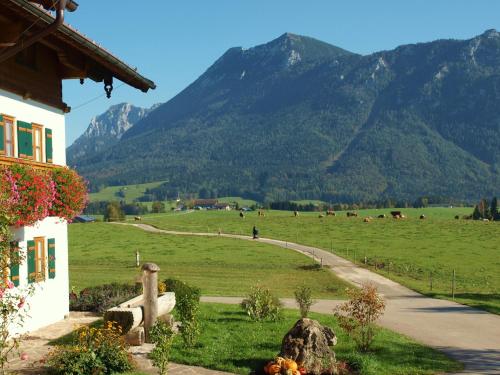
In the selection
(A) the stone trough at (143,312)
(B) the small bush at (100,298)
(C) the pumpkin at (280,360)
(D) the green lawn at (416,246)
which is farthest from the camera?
(D) the green lawn at (416,246)

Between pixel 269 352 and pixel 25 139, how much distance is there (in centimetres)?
1028

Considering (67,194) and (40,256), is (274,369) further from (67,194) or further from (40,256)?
(40,256)

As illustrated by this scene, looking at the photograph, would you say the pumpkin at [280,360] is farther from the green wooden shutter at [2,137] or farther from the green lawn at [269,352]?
the green wooden shutter at [2,137]

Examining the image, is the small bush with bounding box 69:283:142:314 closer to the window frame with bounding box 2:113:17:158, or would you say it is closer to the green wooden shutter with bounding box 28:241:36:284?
the green wooden shutter with bounding box 28:241:36:284

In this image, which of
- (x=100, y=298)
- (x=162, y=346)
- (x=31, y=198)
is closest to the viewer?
(x=162, y=346)

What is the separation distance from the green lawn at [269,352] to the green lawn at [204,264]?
13.6 metres

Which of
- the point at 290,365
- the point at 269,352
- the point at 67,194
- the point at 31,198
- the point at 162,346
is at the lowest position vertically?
the point at 269,352

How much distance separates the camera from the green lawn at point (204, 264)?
3937 centimetres

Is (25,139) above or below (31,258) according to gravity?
above

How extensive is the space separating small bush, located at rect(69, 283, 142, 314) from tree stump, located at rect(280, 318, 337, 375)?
9.47m

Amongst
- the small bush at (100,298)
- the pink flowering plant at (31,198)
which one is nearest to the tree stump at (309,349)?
the pink flowering plant at (31,198)

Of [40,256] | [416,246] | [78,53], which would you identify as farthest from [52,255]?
[416,246]

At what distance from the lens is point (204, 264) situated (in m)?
49.8

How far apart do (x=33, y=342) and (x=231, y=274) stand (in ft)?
91.0
